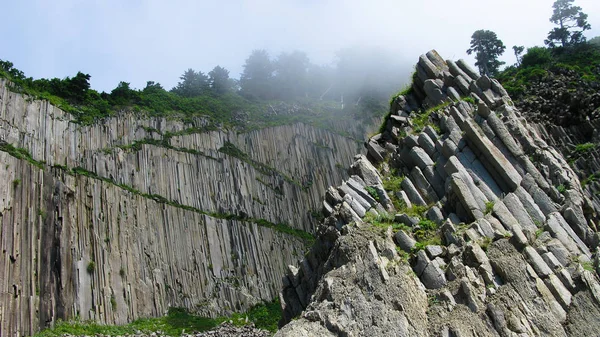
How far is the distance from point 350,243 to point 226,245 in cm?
2624

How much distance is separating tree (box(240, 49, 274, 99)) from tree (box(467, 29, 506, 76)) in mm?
24926

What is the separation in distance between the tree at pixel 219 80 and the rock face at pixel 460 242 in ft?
141

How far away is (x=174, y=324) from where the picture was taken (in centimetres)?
3350

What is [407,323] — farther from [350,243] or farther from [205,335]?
[205,335]

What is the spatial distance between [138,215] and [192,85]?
28799 mm

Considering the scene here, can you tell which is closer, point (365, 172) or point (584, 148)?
point (365, 172)

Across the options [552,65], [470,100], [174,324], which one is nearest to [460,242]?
[470,100]

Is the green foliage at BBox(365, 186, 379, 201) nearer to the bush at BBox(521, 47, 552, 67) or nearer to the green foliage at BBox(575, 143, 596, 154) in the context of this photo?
the green foliage at BBox(575, 143, 596, 154)

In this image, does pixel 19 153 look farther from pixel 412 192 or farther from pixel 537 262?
pixel 537 262

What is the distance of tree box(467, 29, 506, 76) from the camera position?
6081 cm

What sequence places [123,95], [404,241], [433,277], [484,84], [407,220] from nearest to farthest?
[433,277] → [404,241] → [407,220] → [484,84] → [123,95]

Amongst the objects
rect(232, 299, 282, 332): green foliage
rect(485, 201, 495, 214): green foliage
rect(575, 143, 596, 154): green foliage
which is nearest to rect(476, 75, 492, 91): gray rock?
rect(485, 201, 495, 214): green foliage

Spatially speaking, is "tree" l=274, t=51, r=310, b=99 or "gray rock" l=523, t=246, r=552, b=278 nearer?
"gray rock" l=523, t=246, r=552, b=278

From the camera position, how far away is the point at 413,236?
52.2 ft
